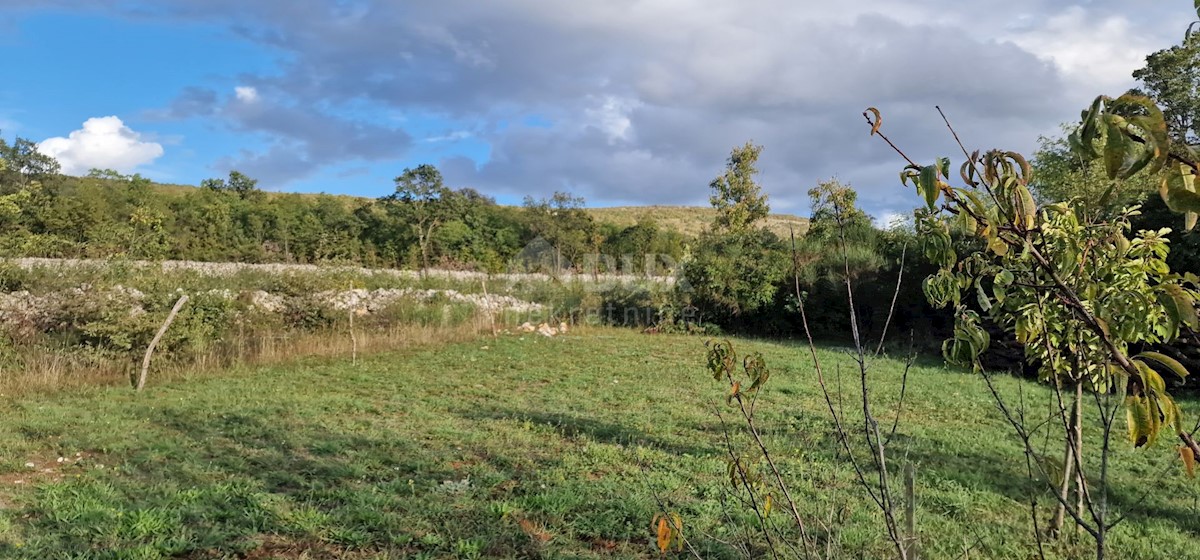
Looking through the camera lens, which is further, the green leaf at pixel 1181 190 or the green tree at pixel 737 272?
the green tree at pixel 737 272

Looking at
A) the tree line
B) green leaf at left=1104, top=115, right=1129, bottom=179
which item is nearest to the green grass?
green leaf at left=1104, top=115, right=1129, bottom=179

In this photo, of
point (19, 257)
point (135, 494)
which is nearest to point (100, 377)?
point (19, 257)

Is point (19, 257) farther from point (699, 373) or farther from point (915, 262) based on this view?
point (915, 262)

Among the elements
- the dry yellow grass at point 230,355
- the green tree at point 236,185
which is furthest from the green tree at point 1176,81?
the green tree at point 236,185

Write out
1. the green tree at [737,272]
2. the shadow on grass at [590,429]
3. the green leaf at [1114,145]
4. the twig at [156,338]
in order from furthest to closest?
the green tree at [737,272], the twig at [156,338], the shadow on grass at [590,429], the green leaf at [1114,145]

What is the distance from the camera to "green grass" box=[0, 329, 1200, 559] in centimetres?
324

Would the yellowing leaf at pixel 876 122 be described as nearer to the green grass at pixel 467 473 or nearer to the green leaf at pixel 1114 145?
the green leaf at pixel 1114 145

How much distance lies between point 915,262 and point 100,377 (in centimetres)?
1296

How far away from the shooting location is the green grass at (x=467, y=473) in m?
3.24

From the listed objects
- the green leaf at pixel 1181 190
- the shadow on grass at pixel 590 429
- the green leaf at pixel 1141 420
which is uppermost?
the green leaf at pixel 1181 190

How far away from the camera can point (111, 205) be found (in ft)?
74.1

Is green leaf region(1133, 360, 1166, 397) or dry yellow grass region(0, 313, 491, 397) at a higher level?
green leaf region(1133, 360, 1166, 397)

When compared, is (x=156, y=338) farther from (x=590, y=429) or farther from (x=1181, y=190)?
(x=1181, y=190)

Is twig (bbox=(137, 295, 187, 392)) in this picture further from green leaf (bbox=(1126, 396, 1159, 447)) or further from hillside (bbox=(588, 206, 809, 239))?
hillside (bbox=(588, 206, 809, 239))
